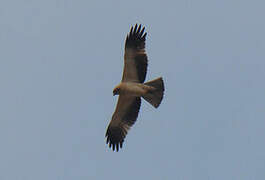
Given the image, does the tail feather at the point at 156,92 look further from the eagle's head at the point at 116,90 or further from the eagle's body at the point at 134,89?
the eagle's head at the point at 116,90

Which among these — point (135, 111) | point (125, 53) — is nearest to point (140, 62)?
point (125, 53)

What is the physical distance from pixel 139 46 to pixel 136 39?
226mm

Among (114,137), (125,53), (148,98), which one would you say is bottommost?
(114,137)

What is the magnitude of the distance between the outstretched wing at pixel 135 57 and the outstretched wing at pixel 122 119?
71cm

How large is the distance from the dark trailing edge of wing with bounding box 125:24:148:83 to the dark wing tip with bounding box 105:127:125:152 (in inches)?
68.4

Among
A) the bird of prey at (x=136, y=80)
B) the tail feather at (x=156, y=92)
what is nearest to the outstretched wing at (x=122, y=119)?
the bird of prey at (x=136, y=80)

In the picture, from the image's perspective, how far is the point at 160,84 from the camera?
1546cm

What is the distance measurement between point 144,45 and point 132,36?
42cm

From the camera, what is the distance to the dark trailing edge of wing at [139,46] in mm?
15422

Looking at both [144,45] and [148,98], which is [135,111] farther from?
[144,45]

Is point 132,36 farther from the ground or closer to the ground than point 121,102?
farther from the ground

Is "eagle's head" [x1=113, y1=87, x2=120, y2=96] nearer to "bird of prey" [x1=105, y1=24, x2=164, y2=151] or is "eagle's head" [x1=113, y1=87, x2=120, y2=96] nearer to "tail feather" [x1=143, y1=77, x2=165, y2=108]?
"bird of prey" [x1=105, y1=24, x2=164, y2=151]

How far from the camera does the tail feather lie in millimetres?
15453

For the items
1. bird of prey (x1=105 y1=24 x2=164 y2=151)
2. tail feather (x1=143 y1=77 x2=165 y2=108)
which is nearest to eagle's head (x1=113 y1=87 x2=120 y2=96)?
bird of prey (x1=105 y1=24 x2=164 y2=151)
